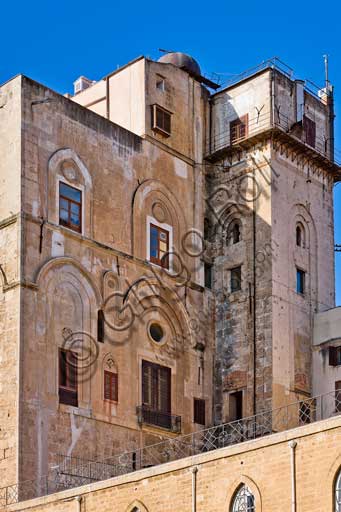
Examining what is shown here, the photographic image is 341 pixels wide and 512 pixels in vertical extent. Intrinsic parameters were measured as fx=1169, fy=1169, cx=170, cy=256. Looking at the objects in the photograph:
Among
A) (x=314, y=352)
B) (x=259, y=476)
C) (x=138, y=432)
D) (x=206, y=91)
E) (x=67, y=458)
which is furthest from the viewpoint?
(x=206, y=91)

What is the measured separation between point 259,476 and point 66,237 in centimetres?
1269

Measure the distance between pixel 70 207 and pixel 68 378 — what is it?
228 inches

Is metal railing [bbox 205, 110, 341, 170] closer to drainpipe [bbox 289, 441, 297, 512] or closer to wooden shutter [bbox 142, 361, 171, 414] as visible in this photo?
wooden shutter [bbox 142, 361, 171, 414]

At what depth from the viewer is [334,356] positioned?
1629 inches

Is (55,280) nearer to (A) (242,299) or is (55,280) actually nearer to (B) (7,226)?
(B) (7,226)

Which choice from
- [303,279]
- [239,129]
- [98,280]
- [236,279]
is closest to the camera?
[98,280]

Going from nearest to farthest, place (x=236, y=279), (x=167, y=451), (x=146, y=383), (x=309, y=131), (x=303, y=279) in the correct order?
(x=167, y=451) < (x=146, y=383) < (x=236, y=279) < (x=303, y=279) < (x=309, y=131)

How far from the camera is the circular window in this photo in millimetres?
40500

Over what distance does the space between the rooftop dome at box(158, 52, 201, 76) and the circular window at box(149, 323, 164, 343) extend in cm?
1112

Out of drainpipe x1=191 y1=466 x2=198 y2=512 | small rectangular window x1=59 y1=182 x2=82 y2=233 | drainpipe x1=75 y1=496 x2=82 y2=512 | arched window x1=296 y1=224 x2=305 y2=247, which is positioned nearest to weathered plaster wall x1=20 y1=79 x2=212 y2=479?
small rectangular window x1=59 y1=182 x2=82 y2=233

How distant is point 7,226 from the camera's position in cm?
3725

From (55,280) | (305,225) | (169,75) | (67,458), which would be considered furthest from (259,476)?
(169,75)

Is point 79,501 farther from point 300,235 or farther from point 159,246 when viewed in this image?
point 300,235

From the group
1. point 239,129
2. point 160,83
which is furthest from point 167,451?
point 160,83
